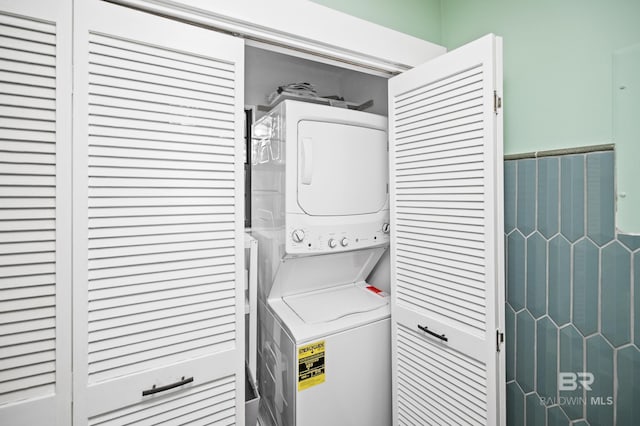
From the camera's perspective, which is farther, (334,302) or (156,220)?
(334,302)

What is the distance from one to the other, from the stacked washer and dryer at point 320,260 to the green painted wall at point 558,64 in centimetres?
75

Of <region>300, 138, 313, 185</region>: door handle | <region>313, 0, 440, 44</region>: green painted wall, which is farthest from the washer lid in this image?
<region>313, 0, 440, 44</region>: green painted wall

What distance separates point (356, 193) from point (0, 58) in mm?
1577

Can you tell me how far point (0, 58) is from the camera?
33.9 inches

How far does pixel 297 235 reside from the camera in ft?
5.29

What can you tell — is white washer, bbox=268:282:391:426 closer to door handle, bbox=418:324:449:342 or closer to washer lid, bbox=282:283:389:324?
washer lid, bbox=282:283:389:324

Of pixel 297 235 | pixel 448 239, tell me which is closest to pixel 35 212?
pixel 297 235

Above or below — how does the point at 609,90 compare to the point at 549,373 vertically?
above

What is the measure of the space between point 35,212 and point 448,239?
5.29 ft

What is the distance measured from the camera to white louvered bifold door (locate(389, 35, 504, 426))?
1203 mm

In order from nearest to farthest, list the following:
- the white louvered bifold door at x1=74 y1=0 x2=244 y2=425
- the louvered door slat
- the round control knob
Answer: the louvered door slat < the white louvered bifold door at x1=74 y1=0 x2=244 y2=425 < the round control knob

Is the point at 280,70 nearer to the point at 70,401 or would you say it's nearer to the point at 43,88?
the point at 43,88

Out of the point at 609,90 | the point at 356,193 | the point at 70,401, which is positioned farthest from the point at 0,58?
the point at 609,90

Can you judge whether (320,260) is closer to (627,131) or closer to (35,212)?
(35,212)
